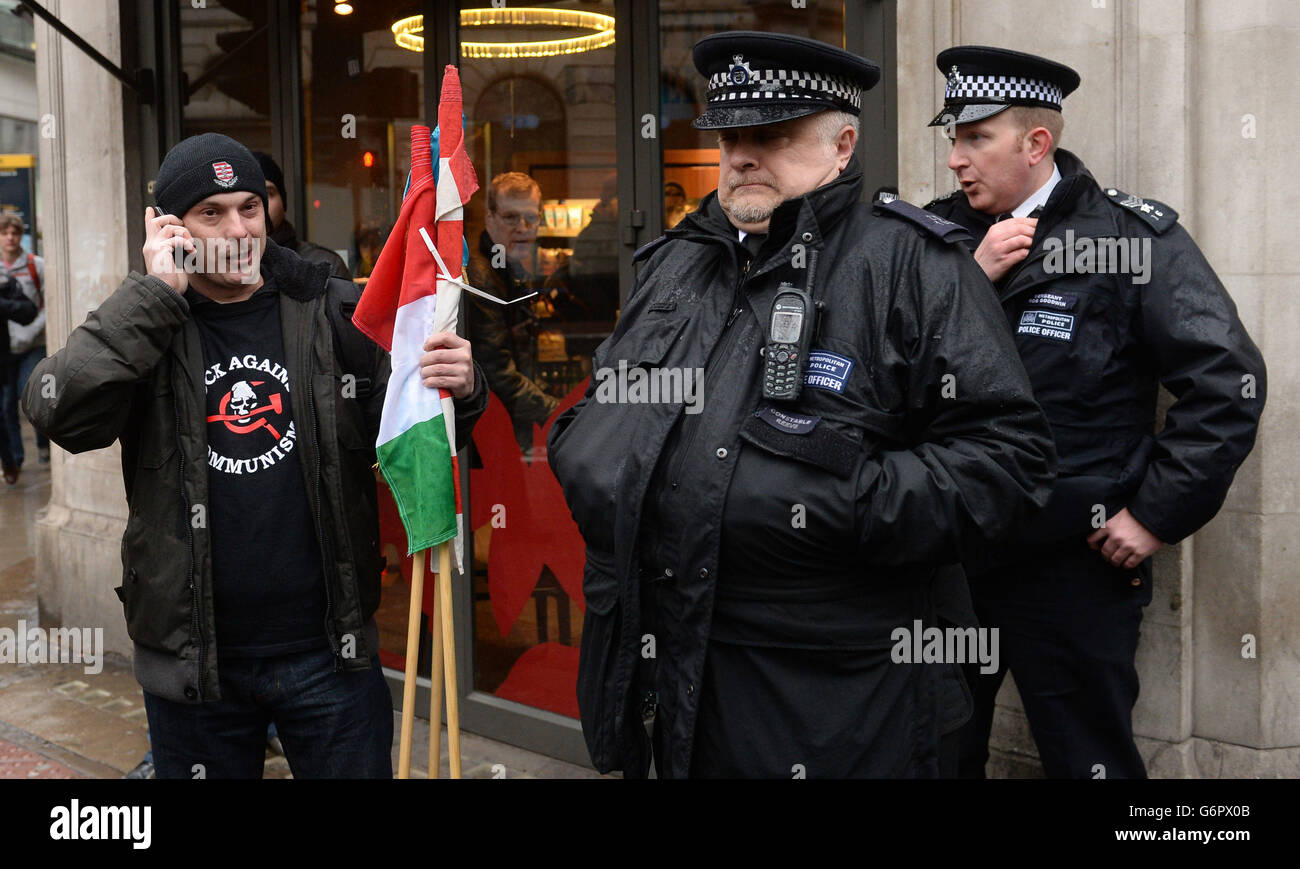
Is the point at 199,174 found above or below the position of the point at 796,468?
above

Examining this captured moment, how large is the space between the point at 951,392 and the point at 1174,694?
71.3 inches

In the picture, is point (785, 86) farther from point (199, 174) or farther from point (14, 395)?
point (14, 395)

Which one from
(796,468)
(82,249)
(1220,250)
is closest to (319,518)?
(796,468)

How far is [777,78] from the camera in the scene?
8.54 ft

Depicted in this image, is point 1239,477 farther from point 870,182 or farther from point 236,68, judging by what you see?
point 236,68

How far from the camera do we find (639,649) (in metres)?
2.59

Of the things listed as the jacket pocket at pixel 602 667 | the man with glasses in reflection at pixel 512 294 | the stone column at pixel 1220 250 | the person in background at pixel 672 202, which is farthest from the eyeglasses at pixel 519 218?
the jacket pocket at pixel 602 667

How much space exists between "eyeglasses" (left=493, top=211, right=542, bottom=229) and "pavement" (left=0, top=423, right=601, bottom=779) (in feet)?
6.65

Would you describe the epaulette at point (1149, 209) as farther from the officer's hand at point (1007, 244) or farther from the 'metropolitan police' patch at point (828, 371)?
the 'metropolitan police' patch at point (828, 371)

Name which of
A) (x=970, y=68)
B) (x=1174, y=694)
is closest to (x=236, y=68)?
Answer: (x=970, y=68)

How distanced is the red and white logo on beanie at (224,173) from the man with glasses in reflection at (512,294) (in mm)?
1990

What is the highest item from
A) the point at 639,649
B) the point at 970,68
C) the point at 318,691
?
the point at 970,68

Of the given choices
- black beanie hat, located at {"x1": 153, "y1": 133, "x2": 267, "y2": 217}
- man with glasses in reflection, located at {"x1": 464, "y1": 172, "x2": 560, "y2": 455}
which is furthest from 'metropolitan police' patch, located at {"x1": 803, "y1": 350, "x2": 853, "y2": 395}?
man with glasses in reflection, located at {"x1": 464, "y1": 172, "x2": 560, "y2": 455}

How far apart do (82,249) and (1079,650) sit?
5.52m
